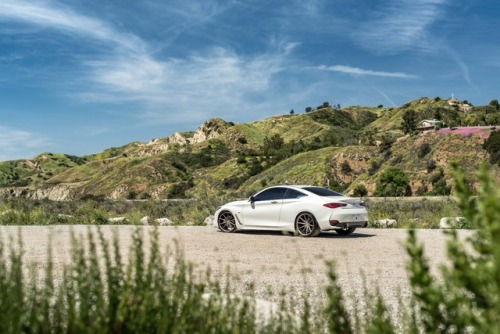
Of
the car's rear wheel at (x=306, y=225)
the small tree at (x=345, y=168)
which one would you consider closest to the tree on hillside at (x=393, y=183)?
the small tree at (x=345, y=168)

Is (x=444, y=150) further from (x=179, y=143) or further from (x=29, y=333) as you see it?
(x=179, y=143)

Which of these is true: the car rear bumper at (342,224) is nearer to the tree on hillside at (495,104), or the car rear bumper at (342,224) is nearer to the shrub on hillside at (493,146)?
the shrub on hillside at (493,146)

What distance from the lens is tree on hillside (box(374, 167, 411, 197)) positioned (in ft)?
196

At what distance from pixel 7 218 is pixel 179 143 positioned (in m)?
130

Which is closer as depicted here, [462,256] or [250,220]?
[462,256]

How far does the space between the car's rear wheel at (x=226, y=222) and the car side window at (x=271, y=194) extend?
127cm

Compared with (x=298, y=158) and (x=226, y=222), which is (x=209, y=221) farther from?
(x=298, y=158)

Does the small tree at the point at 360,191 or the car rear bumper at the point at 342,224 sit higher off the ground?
the small tree at the point at 360,191

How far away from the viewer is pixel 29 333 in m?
4.35

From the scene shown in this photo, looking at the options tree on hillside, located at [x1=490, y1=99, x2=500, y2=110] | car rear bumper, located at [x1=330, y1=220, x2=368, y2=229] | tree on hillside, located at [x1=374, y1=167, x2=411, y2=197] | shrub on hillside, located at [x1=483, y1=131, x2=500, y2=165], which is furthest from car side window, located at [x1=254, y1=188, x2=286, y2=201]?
tree on hillside, located at [x1=490, y1=99, x2=500, y2=110]

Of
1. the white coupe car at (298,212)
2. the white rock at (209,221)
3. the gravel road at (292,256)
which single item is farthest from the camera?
the white rock at (209,221)

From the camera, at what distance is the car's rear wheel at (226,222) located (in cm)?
1988

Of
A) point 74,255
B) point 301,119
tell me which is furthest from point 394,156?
point 301,119

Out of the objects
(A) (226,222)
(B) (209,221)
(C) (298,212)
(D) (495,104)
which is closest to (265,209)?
(C) (298,212)
